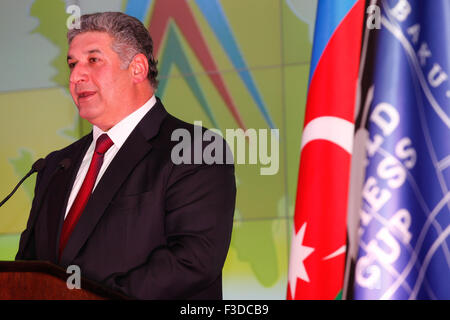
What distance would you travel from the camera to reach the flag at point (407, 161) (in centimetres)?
204

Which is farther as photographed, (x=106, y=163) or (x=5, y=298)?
(x=106, y=163)

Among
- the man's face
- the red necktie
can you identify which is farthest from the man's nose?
the red necktie

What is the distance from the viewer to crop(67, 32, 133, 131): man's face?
2.56 metres

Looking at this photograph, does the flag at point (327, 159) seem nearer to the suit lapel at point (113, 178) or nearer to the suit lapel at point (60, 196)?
the suit lapel at point (113, 178)

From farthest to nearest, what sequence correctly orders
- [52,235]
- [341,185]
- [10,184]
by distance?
[10,184] → [52,235] → [341,185]

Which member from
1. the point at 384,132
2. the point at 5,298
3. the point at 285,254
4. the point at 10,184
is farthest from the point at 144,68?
the point at 10,184

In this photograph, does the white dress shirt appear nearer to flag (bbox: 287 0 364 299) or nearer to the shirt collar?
the shirt collar

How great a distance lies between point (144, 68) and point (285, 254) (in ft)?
5.03

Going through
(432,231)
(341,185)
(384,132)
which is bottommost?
(432,231)

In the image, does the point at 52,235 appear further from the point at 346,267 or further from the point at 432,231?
the point at 432,231

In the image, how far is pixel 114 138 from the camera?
8.32 feet

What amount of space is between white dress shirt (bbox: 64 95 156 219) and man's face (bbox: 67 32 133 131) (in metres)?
0.04

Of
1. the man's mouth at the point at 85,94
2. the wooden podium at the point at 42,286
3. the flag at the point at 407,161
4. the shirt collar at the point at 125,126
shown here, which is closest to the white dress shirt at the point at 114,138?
the shirt collar at the point at 125,126

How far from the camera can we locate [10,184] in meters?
4.32
